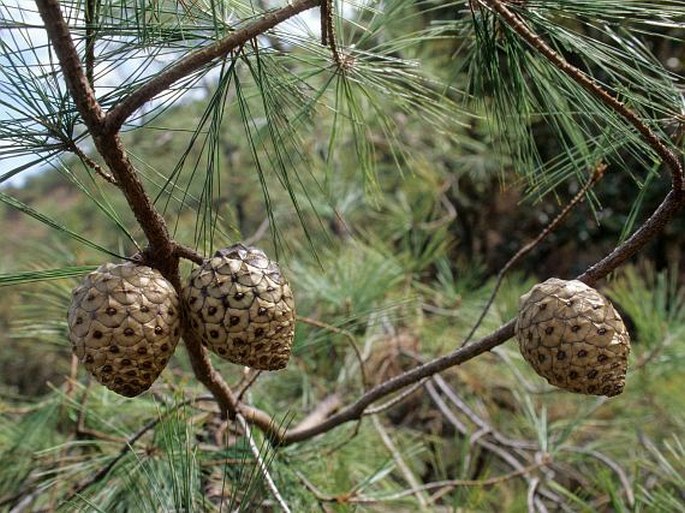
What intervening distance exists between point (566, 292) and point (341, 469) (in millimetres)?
417

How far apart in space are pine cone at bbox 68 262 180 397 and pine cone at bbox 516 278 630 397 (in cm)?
17

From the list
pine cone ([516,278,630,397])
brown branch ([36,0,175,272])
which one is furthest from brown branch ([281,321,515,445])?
brown branch ([36,0,175,272])

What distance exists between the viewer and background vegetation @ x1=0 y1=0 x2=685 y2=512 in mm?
388

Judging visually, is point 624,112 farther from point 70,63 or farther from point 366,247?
point 366,247

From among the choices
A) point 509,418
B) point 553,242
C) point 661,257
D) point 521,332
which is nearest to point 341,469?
point 521,332

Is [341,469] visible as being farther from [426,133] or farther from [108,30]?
[426,133]

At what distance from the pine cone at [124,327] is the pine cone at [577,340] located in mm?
168

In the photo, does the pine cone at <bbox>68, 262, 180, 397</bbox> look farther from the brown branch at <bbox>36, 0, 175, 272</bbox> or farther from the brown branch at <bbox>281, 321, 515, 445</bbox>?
the brown branch at <bbox>281, 321, 515, 445</bbox>

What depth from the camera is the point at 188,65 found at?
320 millimetres

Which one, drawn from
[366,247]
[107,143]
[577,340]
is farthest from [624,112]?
[366,247]

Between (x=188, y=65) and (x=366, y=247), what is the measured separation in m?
0.75

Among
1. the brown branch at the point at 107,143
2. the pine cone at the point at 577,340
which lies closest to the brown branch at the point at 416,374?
the pine cone at the point at 577,340

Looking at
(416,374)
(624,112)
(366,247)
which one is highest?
(624,112)

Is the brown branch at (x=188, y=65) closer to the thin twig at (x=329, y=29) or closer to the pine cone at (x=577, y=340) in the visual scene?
the thin twig at (x=329, y=29)
